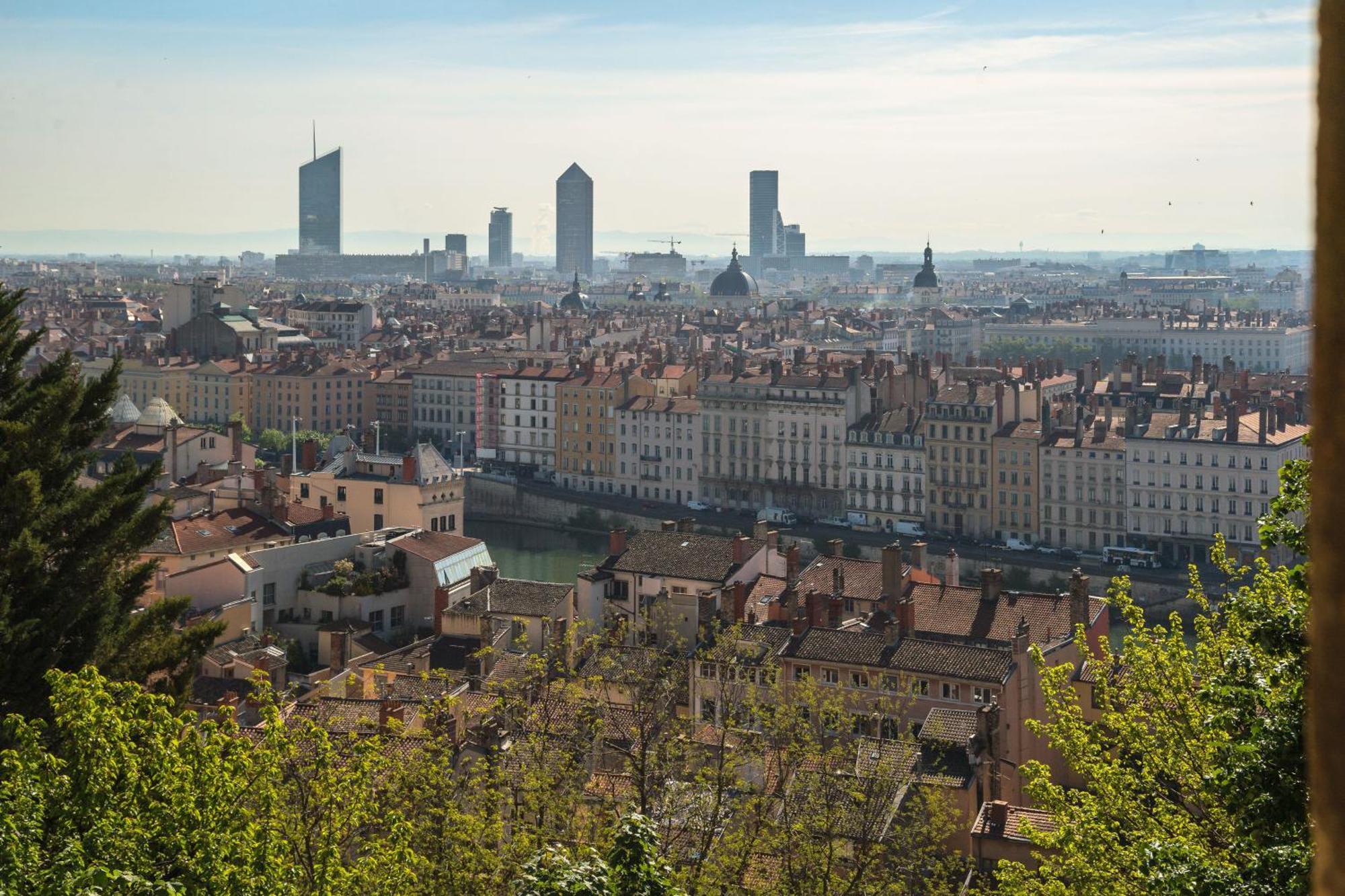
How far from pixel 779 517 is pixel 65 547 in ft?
99.8

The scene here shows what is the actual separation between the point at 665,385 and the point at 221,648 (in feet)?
97.3

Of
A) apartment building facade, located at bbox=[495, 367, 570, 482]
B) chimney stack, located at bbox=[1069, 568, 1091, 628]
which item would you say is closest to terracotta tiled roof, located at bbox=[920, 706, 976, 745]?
chimney stack, located at bbox=[1069, 568, 1091, 628]

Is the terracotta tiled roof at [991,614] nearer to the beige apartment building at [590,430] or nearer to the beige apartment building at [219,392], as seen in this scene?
the beige apartment building at [590,430]

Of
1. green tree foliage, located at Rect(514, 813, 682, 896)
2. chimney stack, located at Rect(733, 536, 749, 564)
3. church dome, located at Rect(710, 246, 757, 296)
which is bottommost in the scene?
chimney stack, located at Rect(733, 536, 749, 564)

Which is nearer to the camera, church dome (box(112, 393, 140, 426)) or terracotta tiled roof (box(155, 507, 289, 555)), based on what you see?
terracotta tiled roof (box(155, 507, 289, 555))

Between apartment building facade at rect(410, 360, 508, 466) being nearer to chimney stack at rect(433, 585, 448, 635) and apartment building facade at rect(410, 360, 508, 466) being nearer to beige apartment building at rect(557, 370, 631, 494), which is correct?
beige apartment building at rect(557, 370, 631, 494)

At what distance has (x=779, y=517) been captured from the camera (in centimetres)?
4175

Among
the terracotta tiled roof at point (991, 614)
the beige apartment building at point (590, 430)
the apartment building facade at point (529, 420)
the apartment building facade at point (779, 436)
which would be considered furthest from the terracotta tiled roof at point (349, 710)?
the apartment building facade at point (529, 420)

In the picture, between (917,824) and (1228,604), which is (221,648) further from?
(1228,604)

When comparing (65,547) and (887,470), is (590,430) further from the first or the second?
(65,547)

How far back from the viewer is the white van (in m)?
41.2

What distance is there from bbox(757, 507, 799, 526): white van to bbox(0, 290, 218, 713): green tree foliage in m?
28.6

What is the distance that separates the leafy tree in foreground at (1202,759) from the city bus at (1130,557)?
26.9m

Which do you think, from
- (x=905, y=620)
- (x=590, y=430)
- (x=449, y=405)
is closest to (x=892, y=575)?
(x=905, y=620)
